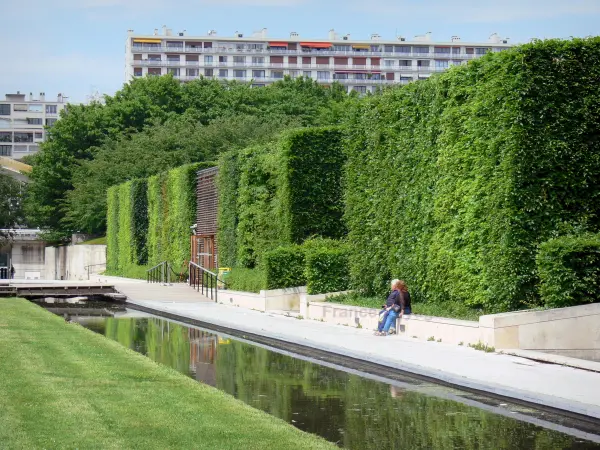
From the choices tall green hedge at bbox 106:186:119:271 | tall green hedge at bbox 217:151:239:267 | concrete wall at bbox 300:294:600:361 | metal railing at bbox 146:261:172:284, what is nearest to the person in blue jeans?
concrete wall at bbox 300:294:600:361

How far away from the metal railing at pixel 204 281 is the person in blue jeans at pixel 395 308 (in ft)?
52.7

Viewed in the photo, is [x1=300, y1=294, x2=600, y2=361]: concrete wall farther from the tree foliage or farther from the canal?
the tree foliage

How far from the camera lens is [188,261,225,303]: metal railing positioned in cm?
3906

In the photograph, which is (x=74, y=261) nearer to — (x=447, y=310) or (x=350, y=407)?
(x=447, y=310)

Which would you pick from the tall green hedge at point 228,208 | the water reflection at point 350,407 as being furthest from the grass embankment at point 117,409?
the tall green hedge at point 228,208

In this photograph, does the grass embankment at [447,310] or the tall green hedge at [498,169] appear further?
the grass embankment at [447,310]

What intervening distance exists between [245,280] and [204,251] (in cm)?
1099

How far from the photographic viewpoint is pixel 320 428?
441 inches

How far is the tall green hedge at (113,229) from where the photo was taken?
224 feet

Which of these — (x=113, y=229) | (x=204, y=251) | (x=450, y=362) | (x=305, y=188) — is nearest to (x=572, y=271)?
(x=450, y=362)

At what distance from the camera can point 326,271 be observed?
29391mm

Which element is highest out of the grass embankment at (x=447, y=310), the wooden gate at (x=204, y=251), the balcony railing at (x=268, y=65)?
the balcony railing at (x=268, y=65)

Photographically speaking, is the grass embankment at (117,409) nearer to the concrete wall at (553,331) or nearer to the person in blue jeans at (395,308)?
the concrete wall at (553,331)

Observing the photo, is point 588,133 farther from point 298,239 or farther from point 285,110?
point 285,110
